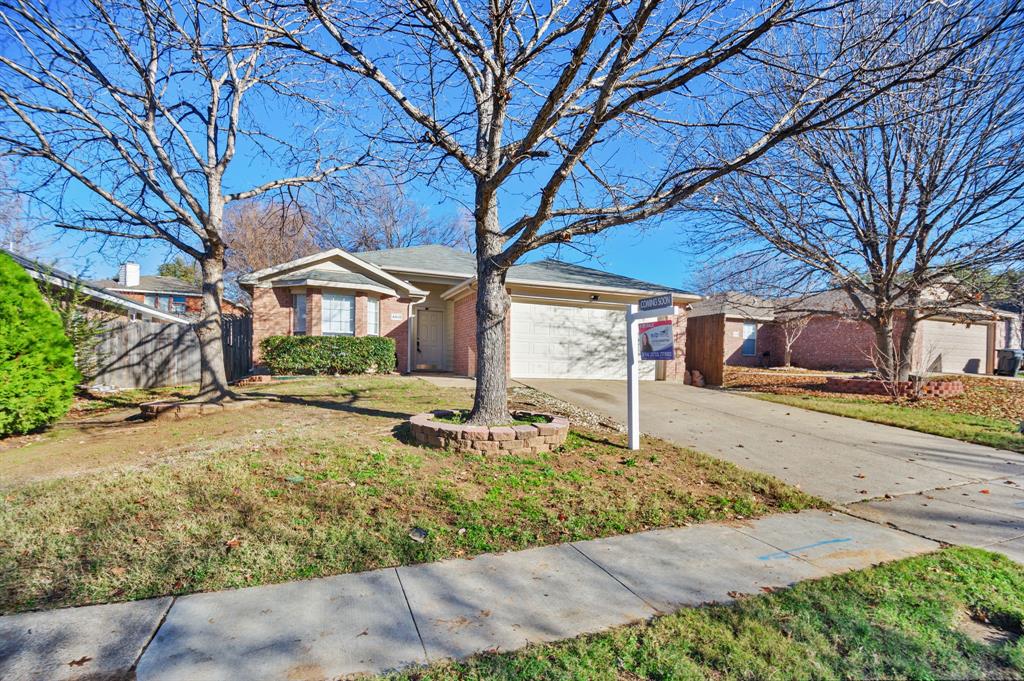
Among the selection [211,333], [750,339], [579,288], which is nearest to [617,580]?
[211,333]

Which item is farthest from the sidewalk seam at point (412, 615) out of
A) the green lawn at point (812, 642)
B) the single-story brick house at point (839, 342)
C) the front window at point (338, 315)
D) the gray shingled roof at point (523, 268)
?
the single-story brick house at point (839, 342)

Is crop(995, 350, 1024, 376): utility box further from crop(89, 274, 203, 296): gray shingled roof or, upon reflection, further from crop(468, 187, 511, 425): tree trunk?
crop(89, 274, 203, 296): gray shingled roof

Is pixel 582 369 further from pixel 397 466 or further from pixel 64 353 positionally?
pixel 64 353

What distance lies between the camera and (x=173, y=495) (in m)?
4.03

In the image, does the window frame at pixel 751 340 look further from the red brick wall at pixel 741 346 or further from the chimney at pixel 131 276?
the chimney at pixel 131 276

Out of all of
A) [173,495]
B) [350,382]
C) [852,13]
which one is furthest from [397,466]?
[350,382]

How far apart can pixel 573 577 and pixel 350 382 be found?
1028cm

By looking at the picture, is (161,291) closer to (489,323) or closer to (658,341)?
(489,323)

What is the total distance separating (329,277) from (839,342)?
2384 centimetres

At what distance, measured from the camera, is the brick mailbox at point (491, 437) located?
542cm

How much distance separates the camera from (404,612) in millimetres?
2586

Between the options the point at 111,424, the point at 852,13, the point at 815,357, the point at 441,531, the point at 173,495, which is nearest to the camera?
the point at 441,531

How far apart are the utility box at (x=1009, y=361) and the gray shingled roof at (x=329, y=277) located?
26.3 m

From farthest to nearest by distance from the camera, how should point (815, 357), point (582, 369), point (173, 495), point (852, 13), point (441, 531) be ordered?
point (815, 357) < point (582, 369) < point (852, 13) < point (173, 495) < point (441, 531)
